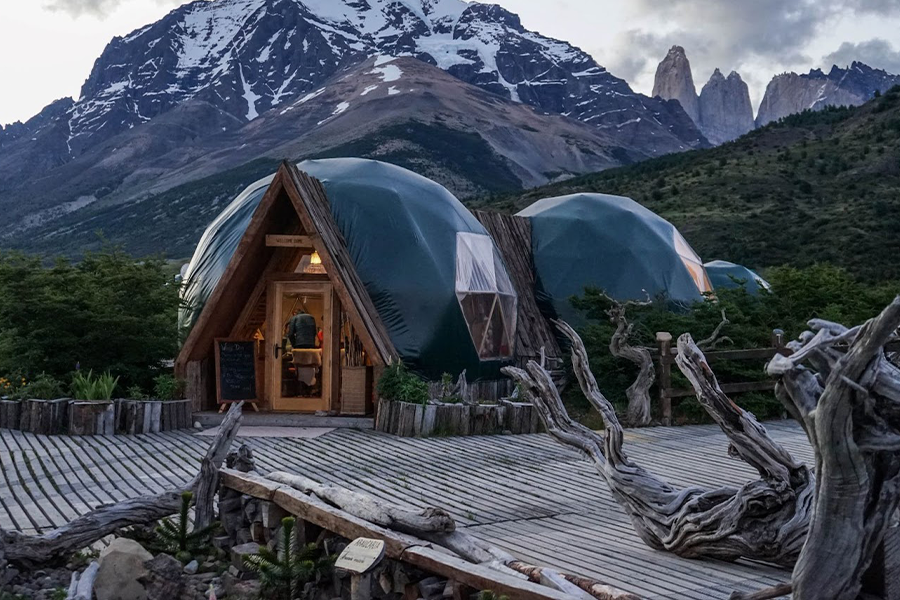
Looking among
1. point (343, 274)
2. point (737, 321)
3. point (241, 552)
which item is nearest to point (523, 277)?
point (737, 321)

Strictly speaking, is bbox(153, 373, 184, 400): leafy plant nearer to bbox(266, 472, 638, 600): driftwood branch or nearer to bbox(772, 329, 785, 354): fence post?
bbox(266, 472, 638, 600): driftwood branch

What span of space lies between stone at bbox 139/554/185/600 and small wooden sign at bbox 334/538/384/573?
145 centimetres

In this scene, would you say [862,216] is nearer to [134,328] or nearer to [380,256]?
[380,256]

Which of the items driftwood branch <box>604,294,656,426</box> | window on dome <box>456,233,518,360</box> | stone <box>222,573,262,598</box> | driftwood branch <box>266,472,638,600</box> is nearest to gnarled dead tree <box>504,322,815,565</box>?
driftwood branch <box>266,472,638,600</box>

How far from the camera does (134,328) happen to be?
1392 cm

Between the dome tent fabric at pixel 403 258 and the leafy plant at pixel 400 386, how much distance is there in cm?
141

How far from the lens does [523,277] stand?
1836 cm

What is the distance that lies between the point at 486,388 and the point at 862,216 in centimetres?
2825

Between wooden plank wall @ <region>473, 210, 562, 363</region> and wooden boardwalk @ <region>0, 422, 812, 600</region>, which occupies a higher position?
wooden plank wall @ <region>473, 210, 562, 363</region>

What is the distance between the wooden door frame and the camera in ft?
45.2

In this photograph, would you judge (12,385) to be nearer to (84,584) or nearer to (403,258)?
(403,258)

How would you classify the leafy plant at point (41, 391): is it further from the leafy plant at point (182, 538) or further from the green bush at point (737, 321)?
the green bush at point (737, 321)

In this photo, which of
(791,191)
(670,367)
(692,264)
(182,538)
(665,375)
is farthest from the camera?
(791,191)

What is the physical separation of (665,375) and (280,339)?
5.98 m
